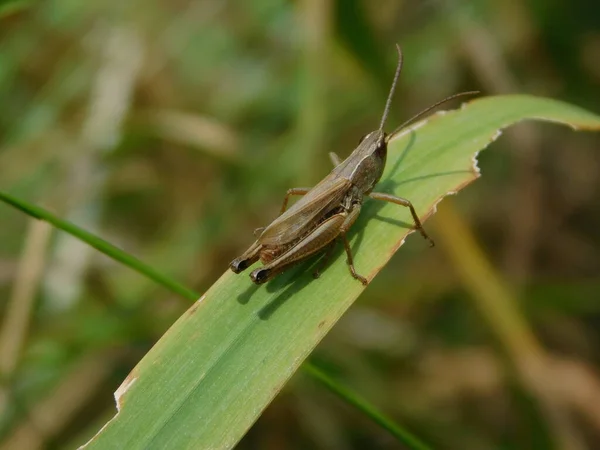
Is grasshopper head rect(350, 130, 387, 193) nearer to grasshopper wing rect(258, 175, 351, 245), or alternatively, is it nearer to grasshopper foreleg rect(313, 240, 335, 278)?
grasshopper wing rect(258, 175, 351, 245)

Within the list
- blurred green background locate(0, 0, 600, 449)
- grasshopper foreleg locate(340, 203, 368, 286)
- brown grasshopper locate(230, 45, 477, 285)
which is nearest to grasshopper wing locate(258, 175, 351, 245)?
brown grasshopper locate(230, 45, 477, 285)

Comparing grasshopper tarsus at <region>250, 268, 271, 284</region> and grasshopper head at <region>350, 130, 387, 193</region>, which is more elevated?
grasshopper tarsus at <region>250, 268, 271, 284</region>

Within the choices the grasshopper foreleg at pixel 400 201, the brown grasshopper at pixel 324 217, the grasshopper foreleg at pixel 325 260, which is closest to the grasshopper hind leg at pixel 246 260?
the brown grasshopper at pixel 324 217

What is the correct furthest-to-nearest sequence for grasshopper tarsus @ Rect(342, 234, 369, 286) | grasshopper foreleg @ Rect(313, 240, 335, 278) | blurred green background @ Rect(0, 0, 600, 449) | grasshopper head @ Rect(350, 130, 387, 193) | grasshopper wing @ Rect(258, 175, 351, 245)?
1. blurred green background @ Rect(0, 0, 600, 449)
2. grasshopper head @ Rect(350, 130, 387, 193)
3. grasshopper wing @ Rect(258, 175, 351, 245)
4. grasshopper foreleg @ Rect(313, 240, 335, 278)
5. grasshopper tarsus @ Rect(342, 234, 369, 286)

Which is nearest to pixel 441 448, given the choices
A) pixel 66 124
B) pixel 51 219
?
pixel 51 219

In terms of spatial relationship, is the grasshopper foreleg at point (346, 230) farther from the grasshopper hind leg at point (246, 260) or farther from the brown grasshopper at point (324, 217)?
the grasshopper hind leg at point (246, 260)

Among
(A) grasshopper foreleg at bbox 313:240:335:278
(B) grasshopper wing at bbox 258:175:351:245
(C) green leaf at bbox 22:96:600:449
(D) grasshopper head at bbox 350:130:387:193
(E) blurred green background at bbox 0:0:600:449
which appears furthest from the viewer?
(E) blurred green background at bbox 0:0:600:449

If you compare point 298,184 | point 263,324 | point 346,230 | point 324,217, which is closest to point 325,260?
point 346,230
